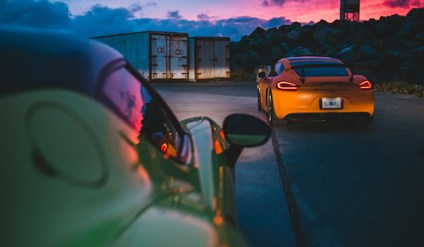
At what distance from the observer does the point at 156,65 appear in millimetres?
33656

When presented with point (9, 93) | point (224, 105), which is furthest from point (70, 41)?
point (224, 105)

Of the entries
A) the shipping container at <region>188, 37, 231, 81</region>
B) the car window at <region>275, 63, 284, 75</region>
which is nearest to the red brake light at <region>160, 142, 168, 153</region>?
the car window at <region>275, 63, 284, 75</region>

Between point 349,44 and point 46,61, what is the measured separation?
2148 inches

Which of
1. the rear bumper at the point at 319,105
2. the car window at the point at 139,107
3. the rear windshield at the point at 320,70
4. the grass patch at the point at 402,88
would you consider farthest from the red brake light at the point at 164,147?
the grass patch at the point at 402,88

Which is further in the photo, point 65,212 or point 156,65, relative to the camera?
point 156,65

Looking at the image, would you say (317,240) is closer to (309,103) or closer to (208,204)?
(208,204)

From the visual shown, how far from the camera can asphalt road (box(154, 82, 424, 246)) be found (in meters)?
4.75

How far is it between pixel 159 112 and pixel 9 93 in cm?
202

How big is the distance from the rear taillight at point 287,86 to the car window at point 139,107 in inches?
310

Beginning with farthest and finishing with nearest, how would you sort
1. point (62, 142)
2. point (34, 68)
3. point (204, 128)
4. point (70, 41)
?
1. point (204, 128)
2. point (70, 41)
3. point (34, 68)
4. point (62, 142)

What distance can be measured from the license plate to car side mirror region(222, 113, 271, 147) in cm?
815

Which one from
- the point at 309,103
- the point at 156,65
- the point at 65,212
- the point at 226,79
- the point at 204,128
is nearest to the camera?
the point at 65,212

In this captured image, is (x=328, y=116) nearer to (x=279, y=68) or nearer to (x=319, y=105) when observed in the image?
(x=319, y=105)

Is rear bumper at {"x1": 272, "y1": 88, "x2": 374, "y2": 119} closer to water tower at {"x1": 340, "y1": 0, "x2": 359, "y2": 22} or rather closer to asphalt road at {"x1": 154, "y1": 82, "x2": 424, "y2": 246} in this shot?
asphalt road at {"x1": 154, "y1": 82, "x2": 424, "y2": 246}
